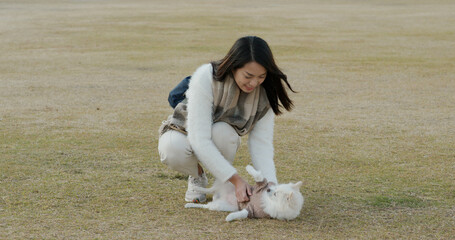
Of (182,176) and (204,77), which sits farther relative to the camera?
(182,176)

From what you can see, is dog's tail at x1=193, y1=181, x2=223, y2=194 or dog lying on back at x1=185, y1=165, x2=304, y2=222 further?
dog's tail at x1=193, y1=181, x2=223, y2=194

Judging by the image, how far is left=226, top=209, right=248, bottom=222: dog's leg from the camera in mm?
3646

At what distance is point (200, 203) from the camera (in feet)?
13.4

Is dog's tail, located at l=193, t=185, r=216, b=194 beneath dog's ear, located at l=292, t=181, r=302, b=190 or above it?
beneath

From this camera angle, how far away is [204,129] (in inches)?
147

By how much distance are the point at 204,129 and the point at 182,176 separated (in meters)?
1.06

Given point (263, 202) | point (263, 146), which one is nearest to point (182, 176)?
point (263, 146)

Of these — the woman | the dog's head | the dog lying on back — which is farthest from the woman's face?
the dog's head

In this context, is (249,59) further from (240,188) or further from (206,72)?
(240,188)

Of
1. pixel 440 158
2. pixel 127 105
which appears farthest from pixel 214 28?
pixel 440 158

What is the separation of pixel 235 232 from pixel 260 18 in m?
23.7

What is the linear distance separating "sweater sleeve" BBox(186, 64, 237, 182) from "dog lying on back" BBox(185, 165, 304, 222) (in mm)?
157

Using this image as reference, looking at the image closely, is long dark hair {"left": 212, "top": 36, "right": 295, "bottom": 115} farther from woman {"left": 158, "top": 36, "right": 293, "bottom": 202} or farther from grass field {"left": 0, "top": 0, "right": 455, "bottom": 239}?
grass field {"left": 0, "top": 0, "right": 455, "bottom": 239}

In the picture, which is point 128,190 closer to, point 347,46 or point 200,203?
point 200,203
